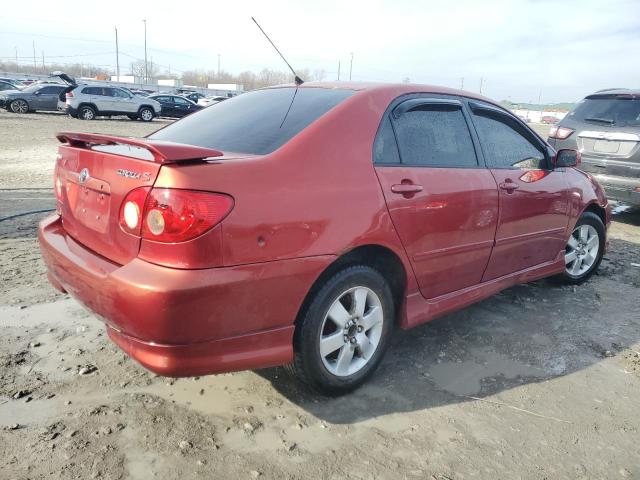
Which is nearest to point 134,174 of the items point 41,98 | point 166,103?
point 41,98

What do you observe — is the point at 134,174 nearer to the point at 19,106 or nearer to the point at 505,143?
the point at 505,143

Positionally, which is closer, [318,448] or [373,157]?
[318,448]

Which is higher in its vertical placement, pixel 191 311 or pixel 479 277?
pixel 191 311

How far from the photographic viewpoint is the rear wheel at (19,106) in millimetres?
23031

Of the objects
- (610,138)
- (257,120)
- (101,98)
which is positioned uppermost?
(257,120)

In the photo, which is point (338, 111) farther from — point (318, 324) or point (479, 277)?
point (479, 277)

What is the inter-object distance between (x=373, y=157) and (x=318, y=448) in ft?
4.74

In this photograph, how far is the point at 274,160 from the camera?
7.63 ft

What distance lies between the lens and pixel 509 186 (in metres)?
3.45

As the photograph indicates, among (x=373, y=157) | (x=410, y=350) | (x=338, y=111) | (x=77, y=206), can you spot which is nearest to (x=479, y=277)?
(x=410, y=350)

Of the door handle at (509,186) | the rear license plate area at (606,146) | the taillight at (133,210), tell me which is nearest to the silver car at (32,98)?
the rear license plate area at (606,146)

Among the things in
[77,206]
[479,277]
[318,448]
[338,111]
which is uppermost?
[338,111]

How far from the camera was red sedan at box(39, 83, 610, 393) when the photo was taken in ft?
6.89

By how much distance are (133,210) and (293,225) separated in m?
0.68
